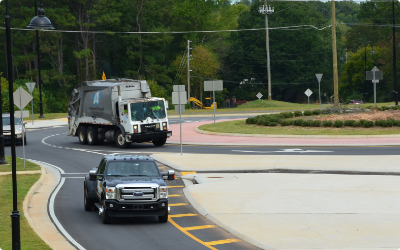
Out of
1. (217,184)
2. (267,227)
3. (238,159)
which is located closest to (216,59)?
(238,159)

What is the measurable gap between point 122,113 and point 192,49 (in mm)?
65619

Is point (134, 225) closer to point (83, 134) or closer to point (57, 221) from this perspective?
point (57, 221)

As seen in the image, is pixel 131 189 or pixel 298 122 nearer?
pixel 131 189

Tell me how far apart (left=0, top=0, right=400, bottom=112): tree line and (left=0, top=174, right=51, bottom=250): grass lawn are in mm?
55581

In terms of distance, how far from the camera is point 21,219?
13.2 metres

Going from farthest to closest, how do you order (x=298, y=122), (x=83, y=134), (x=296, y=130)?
(x=298, y=122), (x=296, y=130), (x=83, y=134)

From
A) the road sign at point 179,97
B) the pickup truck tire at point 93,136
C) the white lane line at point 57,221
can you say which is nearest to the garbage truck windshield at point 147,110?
the road sign at point 179,97

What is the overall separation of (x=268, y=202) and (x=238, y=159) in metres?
9.31

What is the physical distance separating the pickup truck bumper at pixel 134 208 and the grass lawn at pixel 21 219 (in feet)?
5.90

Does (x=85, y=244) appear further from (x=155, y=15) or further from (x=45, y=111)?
(x=155, y=15)

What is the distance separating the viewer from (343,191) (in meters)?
16.7

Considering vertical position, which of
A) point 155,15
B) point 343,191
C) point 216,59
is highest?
point 155,15

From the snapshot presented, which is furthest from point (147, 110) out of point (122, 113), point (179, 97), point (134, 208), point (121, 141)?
point (134, 208)

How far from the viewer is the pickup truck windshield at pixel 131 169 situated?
13.7 m
